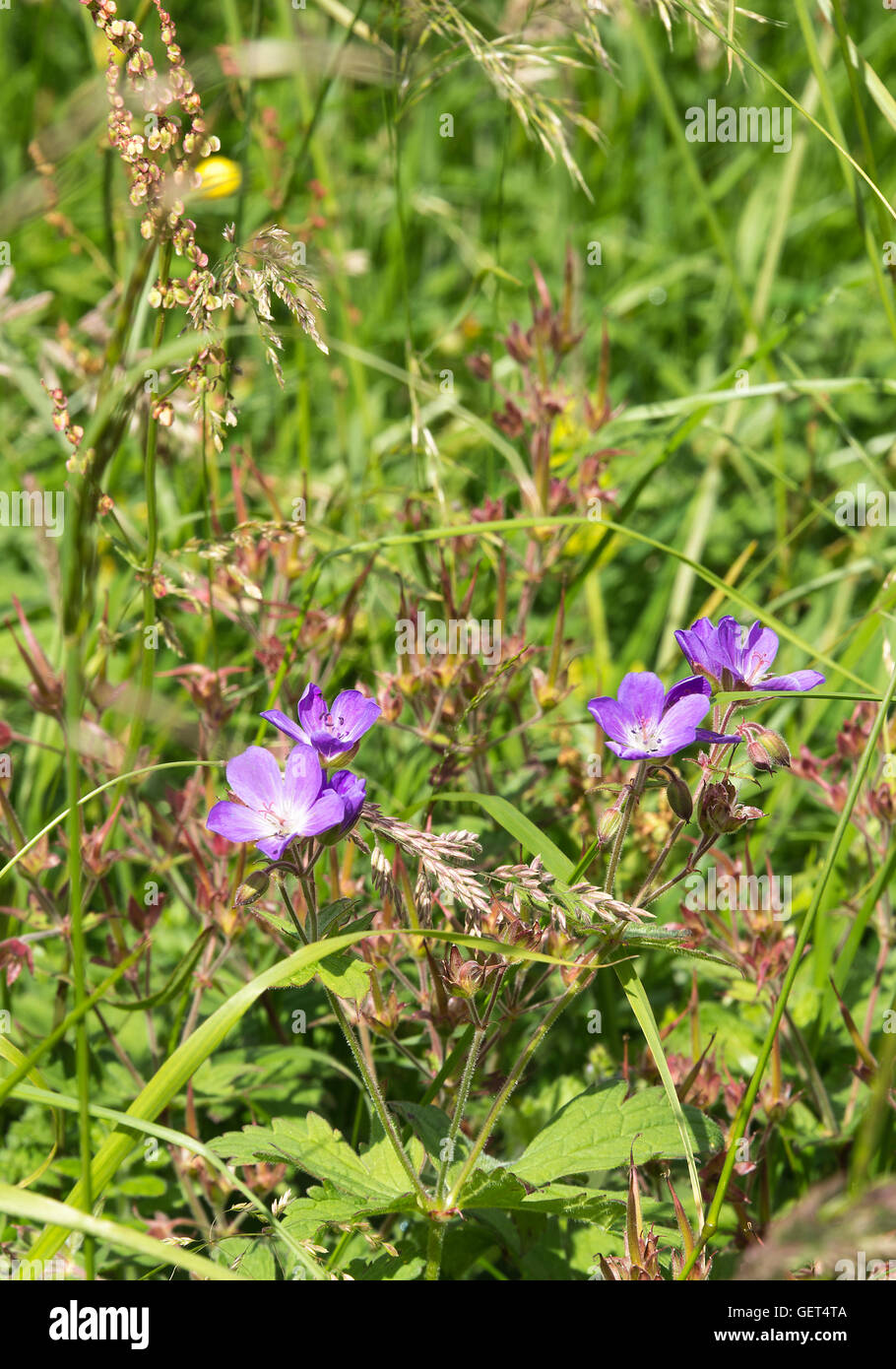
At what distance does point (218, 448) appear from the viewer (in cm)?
195

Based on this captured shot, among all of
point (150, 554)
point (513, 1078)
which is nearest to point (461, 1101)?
point (513, 1078)

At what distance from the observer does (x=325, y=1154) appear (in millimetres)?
1849

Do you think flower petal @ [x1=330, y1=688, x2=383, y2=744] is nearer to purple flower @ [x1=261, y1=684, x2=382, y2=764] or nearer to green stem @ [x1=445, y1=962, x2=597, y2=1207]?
purple flower @ [x1=261, y1=684, x2=382, y2=764]

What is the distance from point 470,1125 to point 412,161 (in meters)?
3.76

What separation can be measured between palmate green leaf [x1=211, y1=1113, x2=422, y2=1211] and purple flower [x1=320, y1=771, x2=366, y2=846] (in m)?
0.51

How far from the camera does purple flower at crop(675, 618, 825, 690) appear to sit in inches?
66.6

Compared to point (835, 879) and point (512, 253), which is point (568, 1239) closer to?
point (835, 879)

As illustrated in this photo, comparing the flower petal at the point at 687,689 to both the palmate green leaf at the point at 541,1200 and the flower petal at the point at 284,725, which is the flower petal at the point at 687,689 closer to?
the flower petal at the point at 284,725

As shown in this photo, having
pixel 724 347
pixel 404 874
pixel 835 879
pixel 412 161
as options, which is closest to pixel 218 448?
pixel 404 874

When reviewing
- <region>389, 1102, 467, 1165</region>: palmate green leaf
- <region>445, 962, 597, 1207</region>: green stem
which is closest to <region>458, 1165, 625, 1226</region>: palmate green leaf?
<region>445, 962, 597, 1207</region>: green stem

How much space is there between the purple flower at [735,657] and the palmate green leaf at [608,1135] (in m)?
0.65

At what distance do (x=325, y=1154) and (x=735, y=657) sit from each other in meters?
0.98

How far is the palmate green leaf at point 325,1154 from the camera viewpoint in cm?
179

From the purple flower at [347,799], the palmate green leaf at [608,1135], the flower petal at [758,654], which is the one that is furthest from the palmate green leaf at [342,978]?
the flower petal at [758,654]
